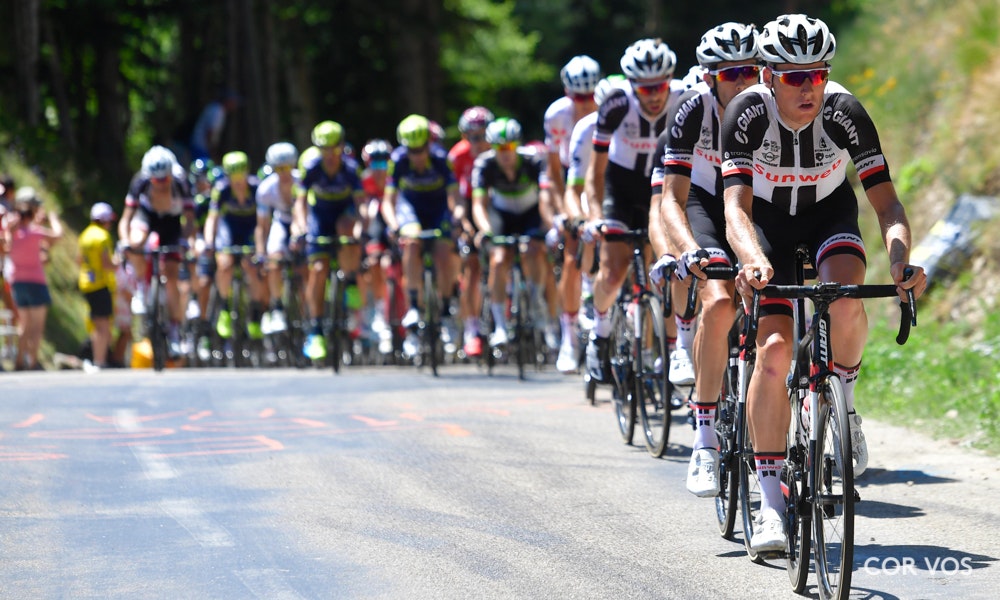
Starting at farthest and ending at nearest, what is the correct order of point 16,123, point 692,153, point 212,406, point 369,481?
point 16,123 < point 212,406 < point 369,481 < point 692,153

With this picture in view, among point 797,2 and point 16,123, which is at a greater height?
point 797,2

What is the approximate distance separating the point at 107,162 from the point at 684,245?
2972 cm

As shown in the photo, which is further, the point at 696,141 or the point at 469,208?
the point at 469,208

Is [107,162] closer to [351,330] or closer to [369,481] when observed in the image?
[351,330]

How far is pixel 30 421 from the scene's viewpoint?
12.1 m

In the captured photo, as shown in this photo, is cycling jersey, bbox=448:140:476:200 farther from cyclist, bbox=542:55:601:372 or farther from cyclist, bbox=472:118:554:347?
cyclist, bbox=542:55:601:372

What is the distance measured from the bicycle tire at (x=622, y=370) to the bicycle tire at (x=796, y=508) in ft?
12.7

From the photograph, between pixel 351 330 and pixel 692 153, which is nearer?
pixel 692 153

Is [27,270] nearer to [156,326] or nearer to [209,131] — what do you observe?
[156,326]

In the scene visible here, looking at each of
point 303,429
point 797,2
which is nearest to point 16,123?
point 303,429

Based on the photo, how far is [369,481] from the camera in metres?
9.02

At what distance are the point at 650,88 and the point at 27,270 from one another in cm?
1073

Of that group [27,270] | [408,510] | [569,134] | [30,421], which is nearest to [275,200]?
[27,270]

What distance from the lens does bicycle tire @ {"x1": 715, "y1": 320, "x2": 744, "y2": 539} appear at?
276 inches
